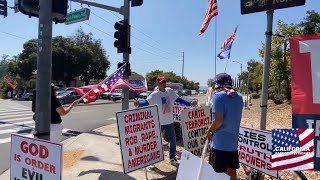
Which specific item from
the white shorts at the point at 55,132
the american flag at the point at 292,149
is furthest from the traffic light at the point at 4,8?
the american flag at the point at 292,149

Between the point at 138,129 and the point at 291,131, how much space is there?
2.77 m

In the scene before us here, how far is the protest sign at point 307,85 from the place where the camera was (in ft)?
13.8

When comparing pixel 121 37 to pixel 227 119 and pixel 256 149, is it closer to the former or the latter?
pixel 256 149

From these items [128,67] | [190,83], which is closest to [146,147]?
[128,67]

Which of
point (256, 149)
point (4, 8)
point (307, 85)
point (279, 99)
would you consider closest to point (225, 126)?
point (256, 149)

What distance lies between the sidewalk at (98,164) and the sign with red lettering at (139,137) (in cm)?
47

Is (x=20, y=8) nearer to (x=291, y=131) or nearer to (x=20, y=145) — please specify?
(x=20, y=145)

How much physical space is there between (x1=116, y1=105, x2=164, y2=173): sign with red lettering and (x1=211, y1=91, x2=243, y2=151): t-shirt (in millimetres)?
1744

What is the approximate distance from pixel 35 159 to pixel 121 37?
764 cm

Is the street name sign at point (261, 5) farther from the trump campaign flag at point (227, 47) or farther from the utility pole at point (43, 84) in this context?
the trump campaign flag at point (227, 47)

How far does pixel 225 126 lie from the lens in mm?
4875

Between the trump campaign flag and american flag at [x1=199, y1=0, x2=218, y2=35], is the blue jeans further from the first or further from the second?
the trump campaign flag

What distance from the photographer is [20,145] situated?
4336 millimetres

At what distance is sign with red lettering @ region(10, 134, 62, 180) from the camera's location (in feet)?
13.0
